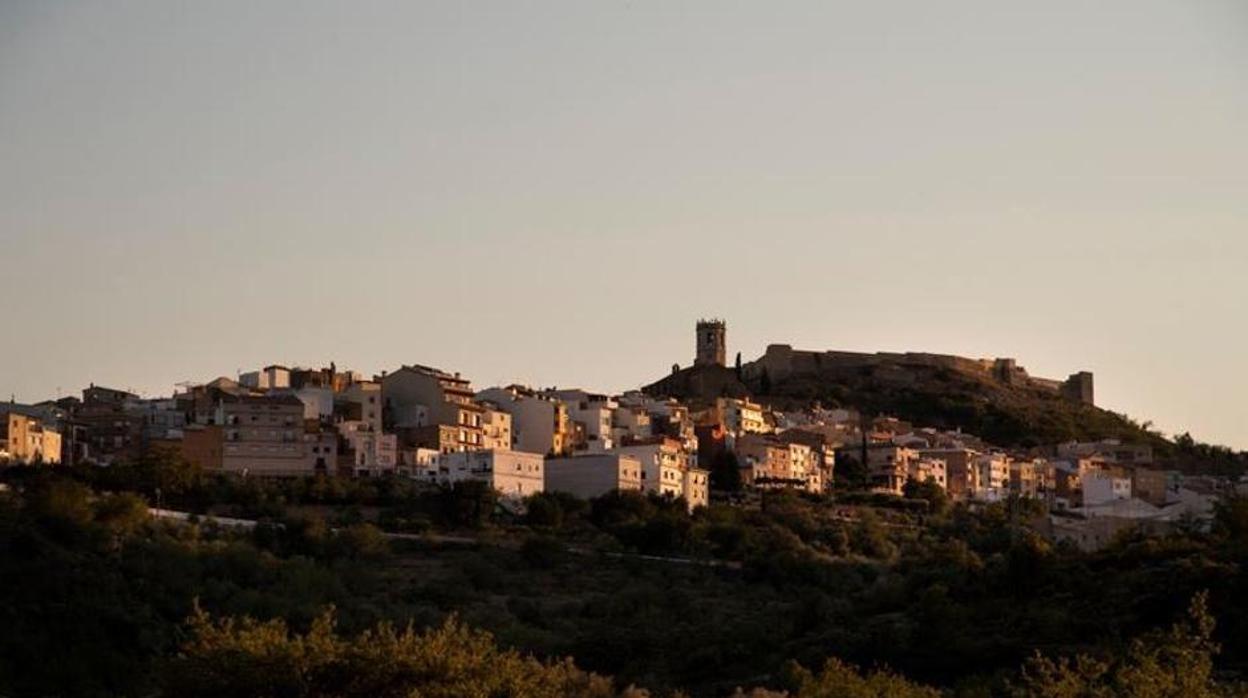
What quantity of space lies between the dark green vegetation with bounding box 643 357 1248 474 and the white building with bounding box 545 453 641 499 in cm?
2407

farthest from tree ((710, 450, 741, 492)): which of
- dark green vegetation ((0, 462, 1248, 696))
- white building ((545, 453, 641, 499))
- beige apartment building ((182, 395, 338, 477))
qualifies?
beige apartment building ((182, 395, 338, 477))

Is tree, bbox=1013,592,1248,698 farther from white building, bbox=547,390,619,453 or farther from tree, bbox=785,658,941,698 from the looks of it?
white building, bbox=547,390,619,453

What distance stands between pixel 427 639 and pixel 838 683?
4.92m

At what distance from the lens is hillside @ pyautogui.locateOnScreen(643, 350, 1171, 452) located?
95.2 metres

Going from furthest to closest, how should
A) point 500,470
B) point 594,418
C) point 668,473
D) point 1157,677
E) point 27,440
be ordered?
1. point 594,418
2. point 668,473
3. point 27,440
4. point 500,470
5. point 1157,677

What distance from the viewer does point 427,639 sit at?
30031 millimetres

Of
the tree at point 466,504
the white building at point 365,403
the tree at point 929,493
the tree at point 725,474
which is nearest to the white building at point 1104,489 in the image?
the tree at point 929,493

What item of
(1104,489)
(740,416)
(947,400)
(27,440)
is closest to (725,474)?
(740,416)

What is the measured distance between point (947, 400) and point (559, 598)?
48898 mm

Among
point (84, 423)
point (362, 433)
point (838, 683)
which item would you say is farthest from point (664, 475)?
point (838, 683)

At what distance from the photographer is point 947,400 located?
324 ft

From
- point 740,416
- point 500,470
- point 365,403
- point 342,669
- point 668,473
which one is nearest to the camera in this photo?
point 342,669

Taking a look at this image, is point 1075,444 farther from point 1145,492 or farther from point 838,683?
point 838,683

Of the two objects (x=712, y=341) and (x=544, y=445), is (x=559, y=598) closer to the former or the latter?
(x=544, y=445)
